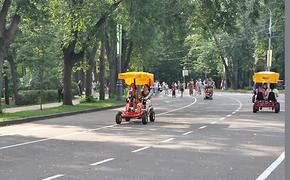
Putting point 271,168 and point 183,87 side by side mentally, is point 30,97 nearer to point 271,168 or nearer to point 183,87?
point 183,87

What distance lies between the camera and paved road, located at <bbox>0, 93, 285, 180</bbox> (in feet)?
30.7

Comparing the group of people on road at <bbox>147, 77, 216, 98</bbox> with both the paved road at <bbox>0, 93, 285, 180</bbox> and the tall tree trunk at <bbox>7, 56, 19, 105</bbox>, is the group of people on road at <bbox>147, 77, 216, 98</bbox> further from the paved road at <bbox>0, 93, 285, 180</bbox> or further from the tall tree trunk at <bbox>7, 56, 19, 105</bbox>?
the paved road at <bbox>0, 93, 285, 180</bbox>

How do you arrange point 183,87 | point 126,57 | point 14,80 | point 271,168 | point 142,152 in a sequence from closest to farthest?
1. point 271,168
2. point 142,152
3. point 14,80
4. point 126,57
5. point 183,87

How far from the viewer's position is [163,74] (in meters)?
114

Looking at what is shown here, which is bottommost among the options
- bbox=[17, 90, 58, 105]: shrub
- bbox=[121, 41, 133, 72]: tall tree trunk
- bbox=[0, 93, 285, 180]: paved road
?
bbox=[0, 93, 285, 180]: paved road

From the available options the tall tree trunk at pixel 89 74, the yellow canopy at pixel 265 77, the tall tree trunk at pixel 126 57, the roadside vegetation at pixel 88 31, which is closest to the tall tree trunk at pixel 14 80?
the roadside vegetation at pixel 88 31

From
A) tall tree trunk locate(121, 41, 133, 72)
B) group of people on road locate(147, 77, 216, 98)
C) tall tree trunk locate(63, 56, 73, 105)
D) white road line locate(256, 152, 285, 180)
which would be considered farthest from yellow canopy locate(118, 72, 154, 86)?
tall tree trunk locate(121, 41, 133, 72)

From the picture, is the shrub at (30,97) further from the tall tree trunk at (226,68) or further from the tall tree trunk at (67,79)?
the tall tree trunk at (226,68)

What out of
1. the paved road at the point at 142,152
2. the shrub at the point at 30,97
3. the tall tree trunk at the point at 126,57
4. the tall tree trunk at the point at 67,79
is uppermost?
the tall tree trunk at the point at 126,57

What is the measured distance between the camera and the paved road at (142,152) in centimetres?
934

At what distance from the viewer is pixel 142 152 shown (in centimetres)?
1227

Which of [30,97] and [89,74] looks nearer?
[30,97]

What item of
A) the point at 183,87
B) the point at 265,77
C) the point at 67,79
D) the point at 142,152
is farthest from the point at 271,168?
the point at 183,87

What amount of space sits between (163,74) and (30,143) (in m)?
99.7
